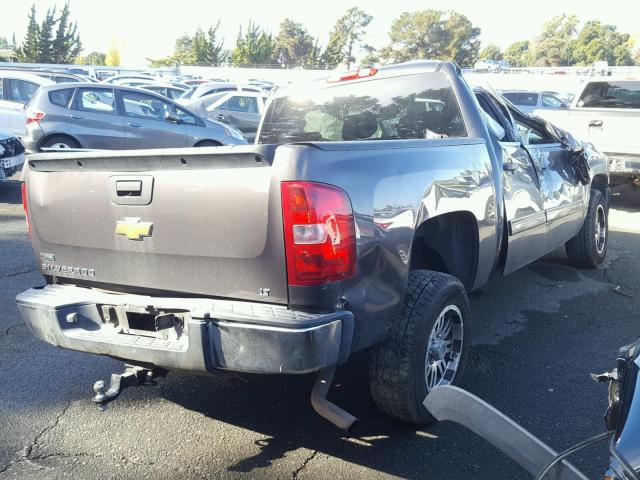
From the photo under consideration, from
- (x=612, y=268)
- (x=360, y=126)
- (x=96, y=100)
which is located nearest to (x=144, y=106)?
(x=96, y=100)

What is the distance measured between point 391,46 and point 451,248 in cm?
8503

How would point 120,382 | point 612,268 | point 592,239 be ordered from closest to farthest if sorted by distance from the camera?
point 120,382 < point 592,239 < point 612,268

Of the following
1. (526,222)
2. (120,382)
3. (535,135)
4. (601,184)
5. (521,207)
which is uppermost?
(535,135)

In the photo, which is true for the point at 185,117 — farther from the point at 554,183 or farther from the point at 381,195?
the point at 381,195

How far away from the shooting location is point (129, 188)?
3172 mm

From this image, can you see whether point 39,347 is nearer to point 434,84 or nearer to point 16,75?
point 434,84

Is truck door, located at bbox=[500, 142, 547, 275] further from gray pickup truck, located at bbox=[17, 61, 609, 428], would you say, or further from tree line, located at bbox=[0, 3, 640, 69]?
tree line, located at bbox=[0, 3, 640, 69]

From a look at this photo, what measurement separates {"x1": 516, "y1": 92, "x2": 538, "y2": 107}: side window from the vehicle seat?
15906 mm

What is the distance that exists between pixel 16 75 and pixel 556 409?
42.9 feet

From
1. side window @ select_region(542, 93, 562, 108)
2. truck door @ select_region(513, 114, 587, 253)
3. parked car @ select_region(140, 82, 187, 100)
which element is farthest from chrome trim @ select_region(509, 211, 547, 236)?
side window @ select_region(542, 93, 562, 108)

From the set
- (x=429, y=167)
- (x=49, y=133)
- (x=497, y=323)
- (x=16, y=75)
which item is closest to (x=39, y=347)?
(x=429, y=167)

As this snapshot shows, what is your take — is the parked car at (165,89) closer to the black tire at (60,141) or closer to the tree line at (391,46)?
the black tire at (60,141)

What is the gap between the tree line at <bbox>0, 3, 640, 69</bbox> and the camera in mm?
71375

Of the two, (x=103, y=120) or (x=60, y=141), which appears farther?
(x=103, y=120)
